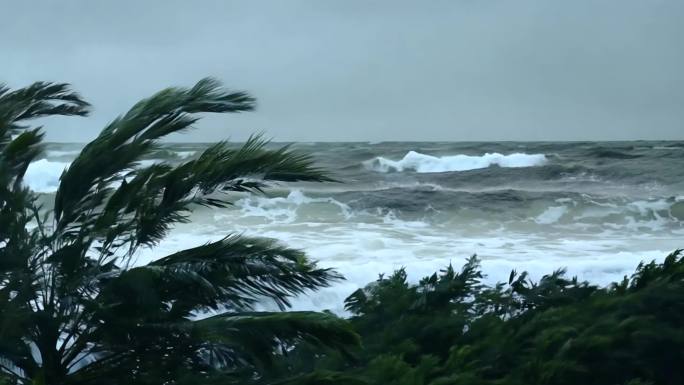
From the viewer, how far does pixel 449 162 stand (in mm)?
30297

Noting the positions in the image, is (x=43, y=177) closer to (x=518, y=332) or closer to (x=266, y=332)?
(x=518, y=332)

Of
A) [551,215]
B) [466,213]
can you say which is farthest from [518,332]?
[551,215]

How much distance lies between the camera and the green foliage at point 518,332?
4711 mm

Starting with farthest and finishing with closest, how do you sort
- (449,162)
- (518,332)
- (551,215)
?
(449,162) → (551,215) → (518,332)

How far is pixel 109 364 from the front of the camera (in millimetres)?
4477

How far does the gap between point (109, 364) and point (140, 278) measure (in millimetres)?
598

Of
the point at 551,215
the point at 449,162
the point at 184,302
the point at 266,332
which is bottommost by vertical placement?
the point at 551,215

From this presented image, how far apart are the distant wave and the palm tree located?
79.5 ft

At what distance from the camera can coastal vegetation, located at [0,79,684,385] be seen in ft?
14.0

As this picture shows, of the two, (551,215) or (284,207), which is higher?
(284,207)

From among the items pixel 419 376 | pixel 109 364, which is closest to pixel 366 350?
pixel 419 376

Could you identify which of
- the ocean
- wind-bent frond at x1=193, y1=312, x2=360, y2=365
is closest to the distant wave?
the ocean

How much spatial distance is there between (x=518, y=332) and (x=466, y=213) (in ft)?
50.7

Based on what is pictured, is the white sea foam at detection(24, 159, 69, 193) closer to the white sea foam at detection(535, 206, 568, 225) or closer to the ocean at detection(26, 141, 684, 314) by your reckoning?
the ocean at detection(26, 141, 684, 314)
